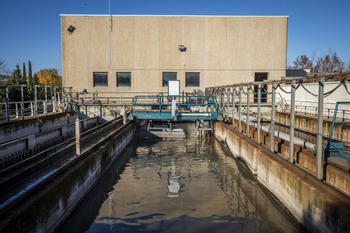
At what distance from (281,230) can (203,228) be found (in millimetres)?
1885

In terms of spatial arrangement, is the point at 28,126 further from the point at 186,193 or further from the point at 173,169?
the point at 186,193

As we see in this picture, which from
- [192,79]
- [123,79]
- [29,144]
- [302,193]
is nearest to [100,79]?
[123,79]

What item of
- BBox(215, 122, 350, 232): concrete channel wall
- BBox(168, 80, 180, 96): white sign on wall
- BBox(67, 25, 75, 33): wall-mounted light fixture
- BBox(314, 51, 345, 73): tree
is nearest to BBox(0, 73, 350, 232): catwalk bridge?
BBox(215, 122, 350, 232): concrete channel wall

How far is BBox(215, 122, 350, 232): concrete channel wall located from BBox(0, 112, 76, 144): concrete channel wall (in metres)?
11.2

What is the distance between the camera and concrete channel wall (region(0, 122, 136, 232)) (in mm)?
5039

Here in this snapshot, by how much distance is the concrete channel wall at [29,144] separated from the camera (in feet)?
34.4

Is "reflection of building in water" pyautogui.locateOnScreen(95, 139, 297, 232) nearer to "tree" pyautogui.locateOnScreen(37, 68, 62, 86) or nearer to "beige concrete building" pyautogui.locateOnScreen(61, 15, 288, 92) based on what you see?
"beige concrete building" pyautogui.locateOnScreen(61, 15, 288, 92)

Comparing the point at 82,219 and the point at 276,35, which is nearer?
the point at 82,219

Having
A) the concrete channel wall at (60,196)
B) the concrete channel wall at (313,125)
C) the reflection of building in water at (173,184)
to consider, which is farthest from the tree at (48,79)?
the reflection of building in water at (173,184)

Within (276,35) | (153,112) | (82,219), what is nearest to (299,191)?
(82,219)

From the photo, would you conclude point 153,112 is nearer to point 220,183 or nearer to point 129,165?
point 129,165

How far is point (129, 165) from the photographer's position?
1285 cm

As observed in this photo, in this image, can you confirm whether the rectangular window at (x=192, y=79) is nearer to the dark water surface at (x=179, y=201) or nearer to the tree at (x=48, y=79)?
the dark water surface at (x=179, y=201)

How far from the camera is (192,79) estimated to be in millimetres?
27859
